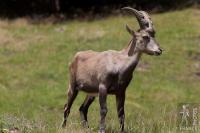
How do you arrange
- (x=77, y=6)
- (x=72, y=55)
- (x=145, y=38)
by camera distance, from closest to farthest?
(x=145, y=38), (x=72, y=55), (x=77, y=6)

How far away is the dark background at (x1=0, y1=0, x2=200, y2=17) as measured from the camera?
4400 centimetres

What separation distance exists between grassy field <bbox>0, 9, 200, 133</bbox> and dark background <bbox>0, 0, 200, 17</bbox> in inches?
115

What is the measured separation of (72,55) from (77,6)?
47.2 feet

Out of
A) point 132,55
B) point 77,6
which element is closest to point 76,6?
point 77,6

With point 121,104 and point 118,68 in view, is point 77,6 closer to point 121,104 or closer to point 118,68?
point 121,104

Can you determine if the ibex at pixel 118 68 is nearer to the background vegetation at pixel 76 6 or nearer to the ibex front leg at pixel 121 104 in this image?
the ibex front leg at pixel 121 104

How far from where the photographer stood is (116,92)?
1130cm

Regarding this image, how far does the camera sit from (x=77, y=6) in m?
46.2

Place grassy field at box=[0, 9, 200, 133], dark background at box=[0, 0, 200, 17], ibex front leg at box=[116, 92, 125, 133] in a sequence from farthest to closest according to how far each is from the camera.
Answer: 1. dark background at box=[0, 0, 200, 17]
2. grassy field at box=[0, 9, 200, 133]
3. ibex front leg at box=[116, 92, 125, 133]

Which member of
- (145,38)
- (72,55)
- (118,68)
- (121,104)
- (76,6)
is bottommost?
(76,6)

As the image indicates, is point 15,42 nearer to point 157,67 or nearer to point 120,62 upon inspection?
point 157,67

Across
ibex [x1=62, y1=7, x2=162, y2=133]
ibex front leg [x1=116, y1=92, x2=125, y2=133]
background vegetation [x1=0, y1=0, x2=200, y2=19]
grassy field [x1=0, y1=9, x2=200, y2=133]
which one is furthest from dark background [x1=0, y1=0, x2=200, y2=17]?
ibex front leg [x1=116, y1=92, x2=125, y2=133]

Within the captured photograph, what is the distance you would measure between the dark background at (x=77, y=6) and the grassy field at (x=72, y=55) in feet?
9.61

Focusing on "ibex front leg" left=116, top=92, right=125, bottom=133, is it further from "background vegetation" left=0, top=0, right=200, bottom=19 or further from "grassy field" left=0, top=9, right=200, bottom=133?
"background vegetation" left=0, top=0, right=200, bottom=19
